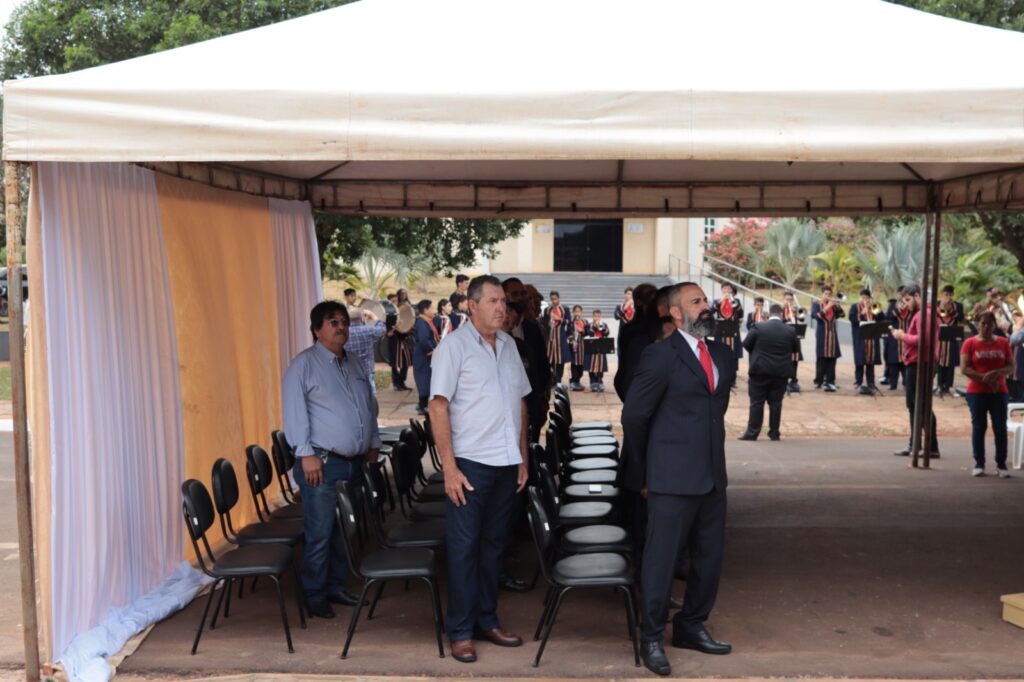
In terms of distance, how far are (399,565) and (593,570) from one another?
0.98m

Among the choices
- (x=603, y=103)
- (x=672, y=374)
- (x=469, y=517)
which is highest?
(x=603, y=103)

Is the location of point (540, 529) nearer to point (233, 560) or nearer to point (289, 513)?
point (233, 560)

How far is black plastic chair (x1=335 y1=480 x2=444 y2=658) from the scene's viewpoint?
5.09 meters

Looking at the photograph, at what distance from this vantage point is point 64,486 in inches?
195

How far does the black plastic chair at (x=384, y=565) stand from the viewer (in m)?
5.09

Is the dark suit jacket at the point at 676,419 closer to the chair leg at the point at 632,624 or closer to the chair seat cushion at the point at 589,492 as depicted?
the chair leg at the point at 632,624

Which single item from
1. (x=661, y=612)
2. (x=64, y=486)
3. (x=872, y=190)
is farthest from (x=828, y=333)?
(x=64, y=486)

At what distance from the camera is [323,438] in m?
5.81

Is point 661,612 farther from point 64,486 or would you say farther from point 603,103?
point 64,486

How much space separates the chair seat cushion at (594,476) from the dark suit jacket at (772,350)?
185 inches

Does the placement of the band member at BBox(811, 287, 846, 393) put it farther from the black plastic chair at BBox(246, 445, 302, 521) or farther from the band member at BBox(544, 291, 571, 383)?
the black plastic chair at BBox(246, 445, 302, 521)

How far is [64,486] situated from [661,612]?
9.73ft

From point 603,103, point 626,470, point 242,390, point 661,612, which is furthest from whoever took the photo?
point 242,390

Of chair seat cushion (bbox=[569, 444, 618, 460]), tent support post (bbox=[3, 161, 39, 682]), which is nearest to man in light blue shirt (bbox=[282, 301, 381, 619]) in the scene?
tent support post (bbox=[3, 161, 39, 682])
